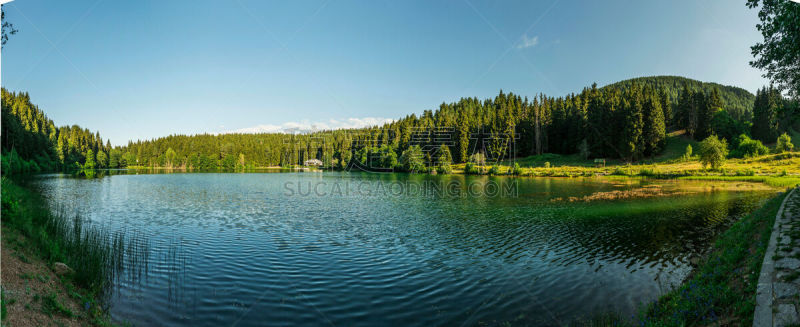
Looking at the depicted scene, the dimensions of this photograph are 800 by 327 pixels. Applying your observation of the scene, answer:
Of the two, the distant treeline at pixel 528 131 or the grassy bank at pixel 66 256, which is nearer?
the grassy bank at pixel 66 256

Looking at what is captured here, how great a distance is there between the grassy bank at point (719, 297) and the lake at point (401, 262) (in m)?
1.30

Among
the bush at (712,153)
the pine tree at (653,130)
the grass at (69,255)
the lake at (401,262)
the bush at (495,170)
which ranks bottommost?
the lake at (401,262)

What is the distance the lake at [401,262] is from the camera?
9930mm

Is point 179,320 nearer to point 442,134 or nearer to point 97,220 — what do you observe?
point 97,220

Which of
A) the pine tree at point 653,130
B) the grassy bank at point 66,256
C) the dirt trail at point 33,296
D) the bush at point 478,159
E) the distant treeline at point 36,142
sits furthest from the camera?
the bush at point 478,159

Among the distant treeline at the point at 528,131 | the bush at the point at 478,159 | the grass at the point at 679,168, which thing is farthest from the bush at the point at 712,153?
the bush at the point at 478,159

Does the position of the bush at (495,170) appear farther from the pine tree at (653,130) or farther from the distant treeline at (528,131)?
the pine tree at (653,130)

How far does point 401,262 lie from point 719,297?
31.4 ft

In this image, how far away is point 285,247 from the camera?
16.3 meters

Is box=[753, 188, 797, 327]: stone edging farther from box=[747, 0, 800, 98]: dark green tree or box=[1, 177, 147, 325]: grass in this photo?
box=[1, 177, 147, 325]: grass

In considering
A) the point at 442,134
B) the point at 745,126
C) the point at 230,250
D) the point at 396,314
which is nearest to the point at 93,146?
the point at 442,134

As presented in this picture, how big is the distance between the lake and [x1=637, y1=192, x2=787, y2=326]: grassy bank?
130 cm

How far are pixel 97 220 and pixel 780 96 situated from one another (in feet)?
120

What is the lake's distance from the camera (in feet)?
32.6
